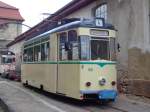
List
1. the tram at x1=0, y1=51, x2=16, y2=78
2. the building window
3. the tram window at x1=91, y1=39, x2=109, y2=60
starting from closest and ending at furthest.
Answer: the tram window at x1=91, y1=39, x2=109, y2=60 < the building window < the tram at x1=0, y1=51, x2=16, y2=78

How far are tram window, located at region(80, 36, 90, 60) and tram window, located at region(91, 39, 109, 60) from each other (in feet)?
0.66

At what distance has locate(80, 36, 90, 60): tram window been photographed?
14.7 m

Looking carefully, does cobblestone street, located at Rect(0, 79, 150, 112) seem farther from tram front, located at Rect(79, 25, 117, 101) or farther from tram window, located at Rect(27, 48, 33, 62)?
tram window, located at Rect(27, 48, 33, 62)

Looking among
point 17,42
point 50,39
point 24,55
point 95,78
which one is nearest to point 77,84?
point 95,78

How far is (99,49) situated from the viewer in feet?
49.1

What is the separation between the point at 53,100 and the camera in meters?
17.0

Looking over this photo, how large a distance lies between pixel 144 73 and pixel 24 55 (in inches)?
352

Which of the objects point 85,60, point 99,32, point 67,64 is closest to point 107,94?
point 85,60

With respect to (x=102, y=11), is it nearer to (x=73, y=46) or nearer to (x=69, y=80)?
(x=73, y=46)

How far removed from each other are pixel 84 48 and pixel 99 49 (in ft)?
2.01

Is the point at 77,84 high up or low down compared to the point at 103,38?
down

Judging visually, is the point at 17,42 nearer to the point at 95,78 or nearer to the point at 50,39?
the point at 50,39

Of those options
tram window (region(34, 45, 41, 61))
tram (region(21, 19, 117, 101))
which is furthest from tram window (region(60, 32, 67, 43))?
tram window (region(34, 45, 41, 61))

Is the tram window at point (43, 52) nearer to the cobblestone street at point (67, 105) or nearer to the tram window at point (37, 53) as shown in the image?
the tram window at point (37, 53)
